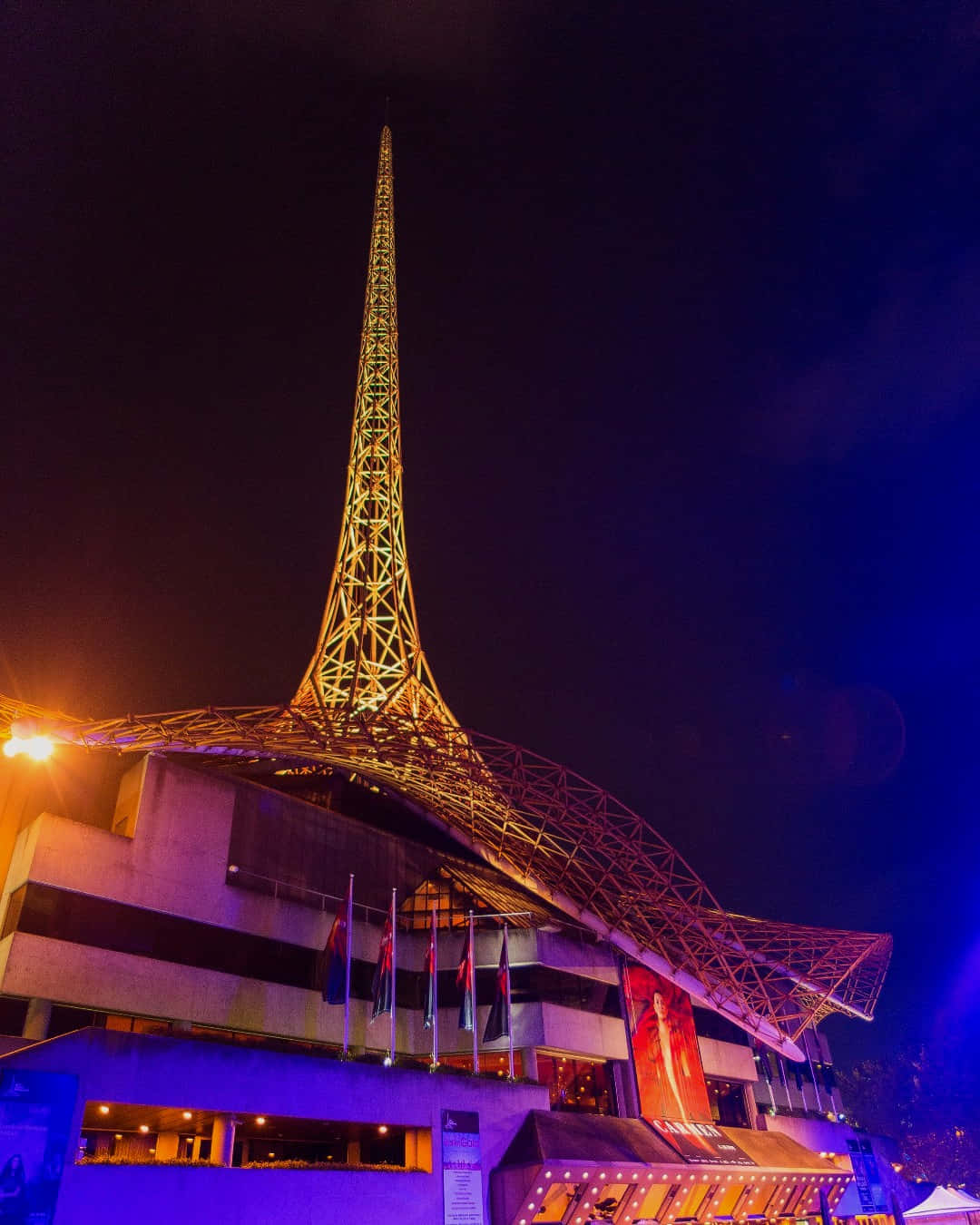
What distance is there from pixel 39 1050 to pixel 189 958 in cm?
1064

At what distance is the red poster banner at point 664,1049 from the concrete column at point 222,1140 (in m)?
23.0

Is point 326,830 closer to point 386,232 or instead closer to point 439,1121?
point 439,1121

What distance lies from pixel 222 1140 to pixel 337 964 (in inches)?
272

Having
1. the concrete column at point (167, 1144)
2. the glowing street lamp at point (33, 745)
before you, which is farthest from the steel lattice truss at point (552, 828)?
the concrete column at point (167, 1144)

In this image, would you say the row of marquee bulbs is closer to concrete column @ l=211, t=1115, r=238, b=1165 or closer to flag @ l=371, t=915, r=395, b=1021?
flag @ l=371, t=915, r=395, b=1021

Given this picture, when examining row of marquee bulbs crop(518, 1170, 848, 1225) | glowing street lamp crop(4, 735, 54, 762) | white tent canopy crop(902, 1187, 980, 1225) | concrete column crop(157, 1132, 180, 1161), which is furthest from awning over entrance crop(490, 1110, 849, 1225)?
glowing street lamp crop(4, 735, 54, 762)

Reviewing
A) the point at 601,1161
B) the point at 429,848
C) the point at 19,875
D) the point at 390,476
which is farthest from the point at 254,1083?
the point at 390,476

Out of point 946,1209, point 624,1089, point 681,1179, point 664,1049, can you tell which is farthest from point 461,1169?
point 946,1209

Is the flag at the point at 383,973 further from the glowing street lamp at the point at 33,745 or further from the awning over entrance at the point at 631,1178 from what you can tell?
the glowing street lamp at the point at 33,745

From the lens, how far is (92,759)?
34.7 metres

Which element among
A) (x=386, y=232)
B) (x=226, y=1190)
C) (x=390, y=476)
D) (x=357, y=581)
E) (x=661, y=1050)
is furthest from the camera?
(x=386, y=232)

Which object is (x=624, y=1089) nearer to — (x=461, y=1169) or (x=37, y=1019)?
(x=461, y=1169)

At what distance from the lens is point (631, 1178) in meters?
34.2

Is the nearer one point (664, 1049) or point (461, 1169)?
point (461, 1169)
